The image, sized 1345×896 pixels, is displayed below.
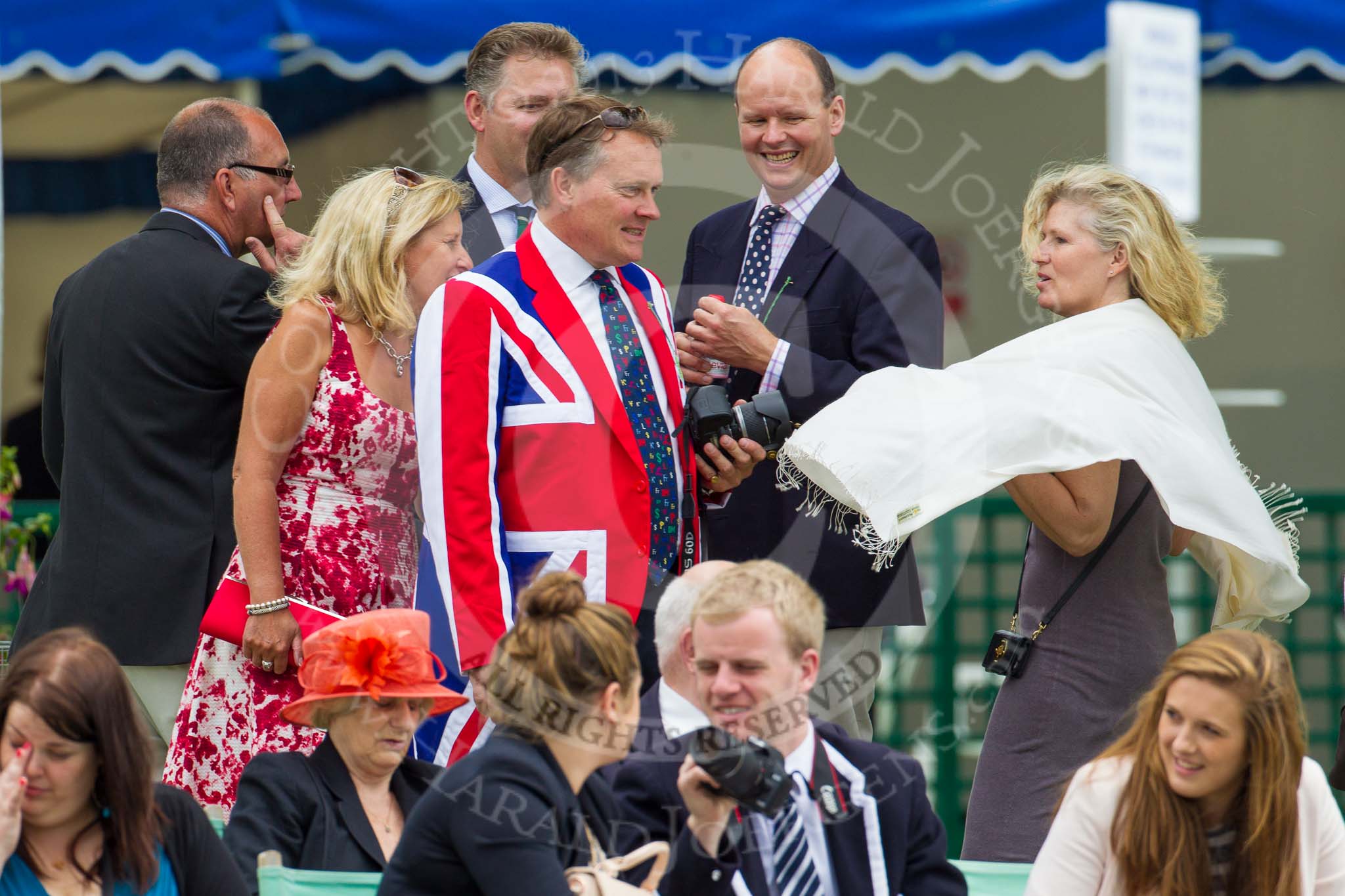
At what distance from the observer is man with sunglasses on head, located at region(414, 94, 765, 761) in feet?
10.3

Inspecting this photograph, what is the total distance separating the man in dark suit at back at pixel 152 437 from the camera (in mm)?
3451

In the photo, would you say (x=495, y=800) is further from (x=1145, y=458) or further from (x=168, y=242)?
(x=168, y=242)

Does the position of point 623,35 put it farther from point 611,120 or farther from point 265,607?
point 265,607

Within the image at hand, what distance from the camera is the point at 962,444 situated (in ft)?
10.3

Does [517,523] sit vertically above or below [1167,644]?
above

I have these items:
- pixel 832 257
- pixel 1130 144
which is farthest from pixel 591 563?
pixel 1130 144

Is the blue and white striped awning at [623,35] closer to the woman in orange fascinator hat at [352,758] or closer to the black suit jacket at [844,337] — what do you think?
the black suit jacket at [844,337]

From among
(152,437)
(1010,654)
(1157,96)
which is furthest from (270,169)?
(1157,96)

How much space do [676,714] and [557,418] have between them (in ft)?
1.97

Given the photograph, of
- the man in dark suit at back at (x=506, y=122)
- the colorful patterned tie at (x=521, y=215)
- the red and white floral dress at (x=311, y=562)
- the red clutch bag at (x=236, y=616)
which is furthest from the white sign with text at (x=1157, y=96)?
the red clutch bag at (x=236, y=616)

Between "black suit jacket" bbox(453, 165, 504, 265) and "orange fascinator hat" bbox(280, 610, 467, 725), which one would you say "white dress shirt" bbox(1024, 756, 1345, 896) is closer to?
"orange fascinator hat" bbox(280, 610, 467, 725)

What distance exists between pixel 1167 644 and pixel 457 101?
3.48 meters

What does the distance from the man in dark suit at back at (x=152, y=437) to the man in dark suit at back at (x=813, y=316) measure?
3.14 feet

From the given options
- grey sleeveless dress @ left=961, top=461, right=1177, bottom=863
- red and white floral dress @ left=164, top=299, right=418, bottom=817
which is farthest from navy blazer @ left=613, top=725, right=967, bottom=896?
red and white floral dress @ left=164, top=299, right=418, bottom=817
